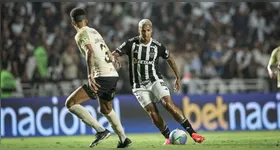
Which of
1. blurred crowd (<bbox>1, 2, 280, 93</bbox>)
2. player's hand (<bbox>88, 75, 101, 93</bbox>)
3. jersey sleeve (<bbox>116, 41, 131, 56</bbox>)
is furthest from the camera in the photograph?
blurred crowd (<bbox>1, 2, 280, 93</bbox>)

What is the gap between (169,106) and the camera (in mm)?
13633

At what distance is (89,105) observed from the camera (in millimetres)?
20297

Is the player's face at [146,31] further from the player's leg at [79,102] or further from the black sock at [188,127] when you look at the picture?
the black sock at [188,127]

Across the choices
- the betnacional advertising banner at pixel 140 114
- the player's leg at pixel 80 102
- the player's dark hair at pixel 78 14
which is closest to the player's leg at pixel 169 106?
the player's leg at pixel 80 102

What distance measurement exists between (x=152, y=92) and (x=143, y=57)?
2.21ft

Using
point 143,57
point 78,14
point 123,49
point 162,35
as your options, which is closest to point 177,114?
point 143,57

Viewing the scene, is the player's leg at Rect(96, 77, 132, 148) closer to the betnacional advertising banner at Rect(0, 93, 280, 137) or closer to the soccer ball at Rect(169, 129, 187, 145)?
the soccer ball at Rect(169, 129, 187, 145)

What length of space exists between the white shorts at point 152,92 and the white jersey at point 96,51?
1.07 m

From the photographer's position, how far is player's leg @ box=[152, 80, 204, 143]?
13648 millimetres

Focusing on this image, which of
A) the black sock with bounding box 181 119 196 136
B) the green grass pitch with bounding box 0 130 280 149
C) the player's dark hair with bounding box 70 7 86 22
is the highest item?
the player's dark hair with bounding box 70 7 86 22

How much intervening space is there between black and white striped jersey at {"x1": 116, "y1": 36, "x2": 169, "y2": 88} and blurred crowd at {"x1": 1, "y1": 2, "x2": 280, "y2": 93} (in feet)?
25.6

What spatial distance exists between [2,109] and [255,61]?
7809 millimetres

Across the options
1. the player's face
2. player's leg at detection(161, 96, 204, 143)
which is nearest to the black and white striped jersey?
the player's face

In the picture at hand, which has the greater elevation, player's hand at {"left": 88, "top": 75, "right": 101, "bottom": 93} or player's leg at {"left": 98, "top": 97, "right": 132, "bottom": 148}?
player's hand at {"left": 88, "top": 75, "right": 101, "bottom": 93}
